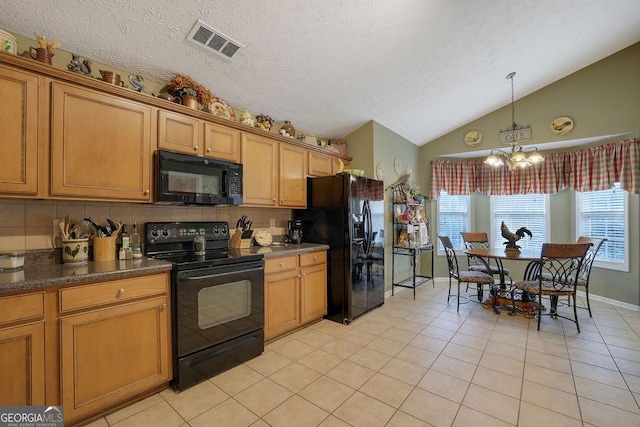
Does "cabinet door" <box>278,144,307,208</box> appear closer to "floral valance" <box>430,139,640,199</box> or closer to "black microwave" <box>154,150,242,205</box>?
"black microwave" <box>154,150,242,205</box>

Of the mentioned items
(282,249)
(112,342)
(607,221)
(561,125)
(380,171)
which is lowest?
(112,342)

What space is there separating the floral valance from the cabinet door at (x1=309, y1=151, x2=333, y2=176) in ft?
7.93

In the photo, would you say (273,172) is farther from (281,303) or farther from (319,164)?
(281,303)

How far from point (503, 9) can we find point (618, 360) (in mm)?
3230

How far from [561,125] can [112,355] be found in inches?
227

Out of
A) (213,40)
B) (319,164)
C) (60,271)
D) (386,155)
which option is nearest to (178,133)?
(213,40)

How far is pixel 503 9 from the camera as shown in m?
2.56

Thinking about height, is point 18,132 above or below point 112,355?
above

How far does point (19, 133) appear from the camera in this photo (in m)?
1.64

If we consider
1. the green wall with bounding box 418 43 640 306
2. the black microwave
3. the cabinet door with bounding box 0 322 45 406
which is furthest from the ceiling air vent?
the green wall with bounding box 418 43 640 306

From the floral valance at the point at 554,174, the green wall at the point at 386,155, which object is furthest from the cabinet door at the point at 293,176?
the floral valance at the point at 554,174

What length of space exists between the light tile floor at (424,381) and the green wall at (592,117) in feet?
3.75

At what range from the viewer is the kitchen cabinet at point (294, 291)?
2678mm

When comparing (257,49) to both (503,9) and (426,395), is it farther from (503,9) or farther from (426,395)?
(426,395)
